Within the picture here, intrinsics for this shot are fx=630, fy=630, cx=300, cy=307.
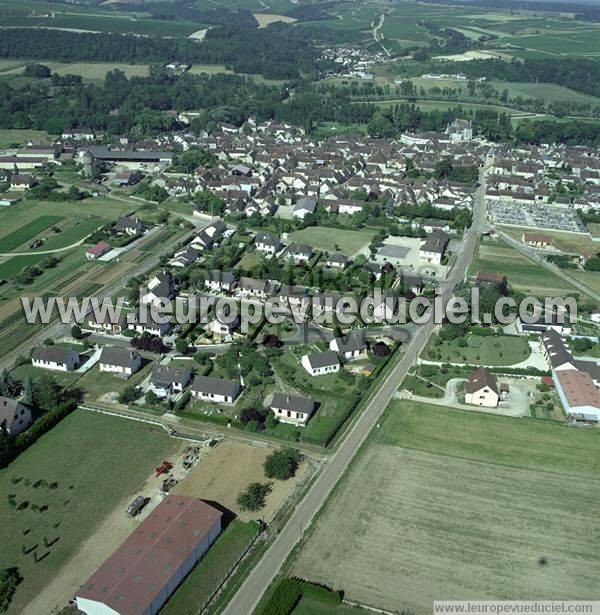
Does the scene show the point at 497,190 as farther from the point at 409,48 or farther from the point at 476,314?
the point at 409,48

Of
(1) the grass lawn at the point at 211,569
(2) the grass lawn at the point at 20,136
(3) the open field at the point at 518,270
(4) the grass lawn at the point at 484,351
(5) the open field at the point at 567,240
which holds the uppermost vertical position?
(2) the grass lawn at the point at 20,136

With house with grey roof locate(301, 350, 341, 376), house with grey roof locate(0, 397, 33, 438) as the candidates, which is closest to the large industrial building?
house with grey roof locate(0, 397, 33, 438)

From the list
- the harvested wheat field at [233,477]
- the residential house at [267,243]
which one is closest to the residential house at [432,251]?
the residential house at [267,243]

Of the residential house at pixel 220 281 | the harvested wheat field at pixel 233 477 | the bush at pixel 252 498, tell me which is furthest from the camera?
the residential house at pixel 220 281

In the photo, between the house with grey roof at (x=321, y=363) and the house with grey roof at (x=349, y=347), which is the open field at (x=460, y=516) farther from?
the house with grey roof at (x=349, y=347)

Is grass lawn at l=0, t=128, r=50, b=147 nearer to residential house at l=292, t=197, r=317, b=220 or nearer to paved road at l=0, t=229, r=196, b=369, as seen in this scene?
paved road at l=0, t=229, r=196, b=369
